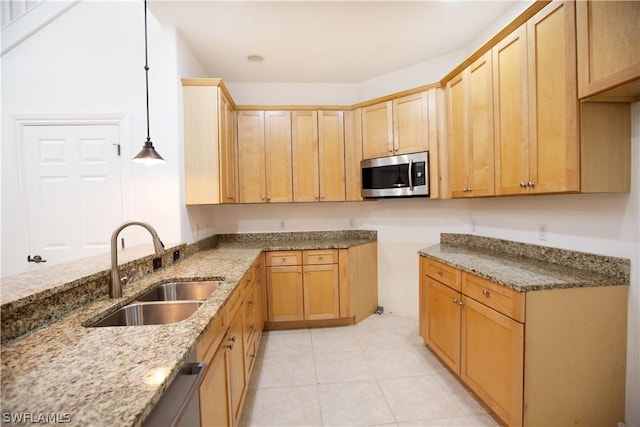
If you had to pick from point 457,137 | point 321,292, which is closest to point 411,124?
point 457,137

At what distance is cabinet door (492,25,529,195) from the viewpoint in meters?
1.79

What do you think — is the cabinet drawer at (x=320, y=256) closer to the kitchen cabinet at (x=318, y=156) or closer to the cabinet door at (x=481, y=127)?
the kitchen cabinet at (x=318, y=156)

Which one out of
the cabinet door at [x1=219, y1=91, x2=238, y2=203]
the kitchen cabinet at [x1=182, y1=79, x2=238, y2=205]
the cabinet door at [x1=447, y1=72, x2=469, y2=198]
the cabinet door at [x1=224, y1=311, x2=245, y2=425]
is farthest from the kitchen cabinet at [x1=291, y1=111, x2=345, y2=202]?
the cabinet door at [x1=224, y1=311, x2=245, y2=425]

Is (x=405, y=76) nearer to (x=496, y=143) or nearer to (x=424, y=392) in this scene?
(x=496, y=143)

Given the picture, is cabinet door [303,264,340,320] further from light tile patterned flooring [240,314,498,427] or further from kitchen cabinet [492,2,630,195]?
kitchen cabinet [492,2,630,195]

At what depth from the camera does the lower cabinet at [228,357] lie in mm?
1159

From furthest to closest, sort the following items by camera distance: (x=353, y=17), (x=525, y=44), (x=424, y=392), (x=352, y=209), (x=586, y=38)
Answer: (x=352, y=209) < (x=353, y=17) < (x=424, y=392) < (x=525, y=44) < (x=586, y=38)

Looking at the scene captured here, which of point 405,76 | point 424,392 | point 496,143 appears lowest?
point 424,392

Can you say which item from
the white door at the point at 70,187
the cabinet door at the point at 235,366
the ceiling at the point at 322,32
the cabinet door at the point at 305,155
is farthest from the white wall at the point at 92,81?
the cabinet door at the point at 305,155

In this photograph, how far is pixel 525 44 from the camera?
5.77 feet

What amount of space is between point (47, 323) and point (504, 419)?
2336 mm

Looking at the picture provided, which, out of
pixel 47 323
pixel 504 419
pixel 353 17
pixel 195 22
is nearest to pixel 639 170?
pixel 504 419

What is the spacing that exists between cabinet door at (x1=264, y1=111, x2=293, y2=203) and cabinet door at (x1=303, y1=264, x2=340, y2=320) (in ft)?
3.05

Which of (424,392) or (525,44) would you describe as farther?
(424,392)
